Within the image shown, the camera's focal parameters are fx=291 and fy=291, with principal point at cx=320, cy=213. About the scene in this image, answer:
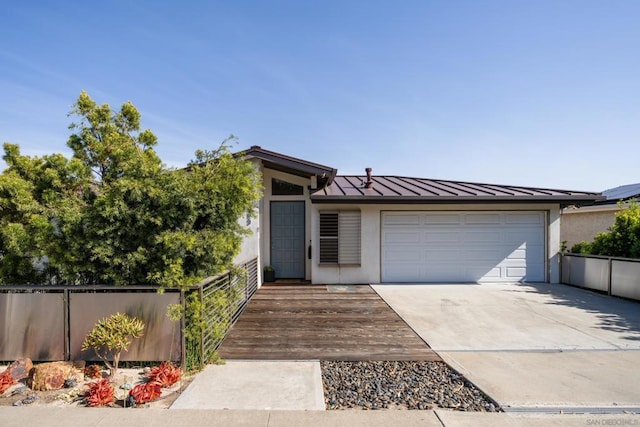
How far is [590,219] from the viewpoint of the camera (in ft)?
40.6

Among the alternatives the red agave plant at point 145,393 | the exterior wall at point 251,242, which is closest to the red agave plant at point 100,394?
the red agave plant at point 145,393

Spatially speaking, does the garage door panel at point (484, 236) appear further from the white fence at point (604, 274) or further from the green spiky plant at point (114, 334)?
the green spiky plant at point (114, 334)

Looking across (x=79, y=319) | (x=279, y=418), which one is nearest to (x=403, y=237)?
(x=279, y=418)

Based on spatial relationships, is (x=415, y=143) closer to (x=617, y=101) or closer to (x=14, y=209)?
(x=617, y=101)

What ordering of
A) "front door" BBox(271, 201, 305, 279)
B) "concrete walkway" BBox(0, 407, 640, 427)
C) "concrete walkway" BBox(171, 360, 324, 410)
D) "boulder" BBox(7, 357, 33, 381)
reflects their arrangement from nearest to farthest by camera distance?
"concrete walkway" BBox(0, 407, 640, 427)
"concrete walkway" BBox(171, 360, 324, 410)
"boulder" BBox(7, 357, 33, 381)
"front door" BBox(271, 201, 305, 279)

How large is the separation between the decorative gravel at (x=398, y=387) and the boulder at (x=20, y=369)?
3715mm

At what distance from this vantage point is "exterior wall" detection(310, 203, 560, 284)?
9039 mm

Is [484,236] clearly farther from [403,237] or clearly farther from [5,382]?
[5,382]

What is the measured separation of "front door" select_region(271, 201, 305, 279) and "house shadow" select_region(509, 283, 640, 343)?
638 centimetres

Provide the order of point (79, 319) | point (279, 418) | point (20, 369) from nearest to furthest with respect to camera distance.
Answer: point (279, 418), point (20, 369), point (79, 319)

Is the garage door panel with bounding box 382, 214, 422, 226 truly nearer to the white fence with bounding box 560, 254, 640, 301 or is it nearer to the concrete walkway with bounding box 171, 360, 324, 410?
the white fence with bounding box 560, 254, 640, 301

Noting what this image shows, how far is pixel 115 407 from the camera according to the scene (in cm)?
302

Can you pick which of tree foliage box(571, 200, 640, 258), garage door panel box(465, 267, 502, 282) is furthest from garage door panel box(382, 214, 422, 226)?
tree foliage box(571, 200, 640, 258)

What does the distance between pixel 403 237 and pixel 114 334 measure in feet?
25.6
